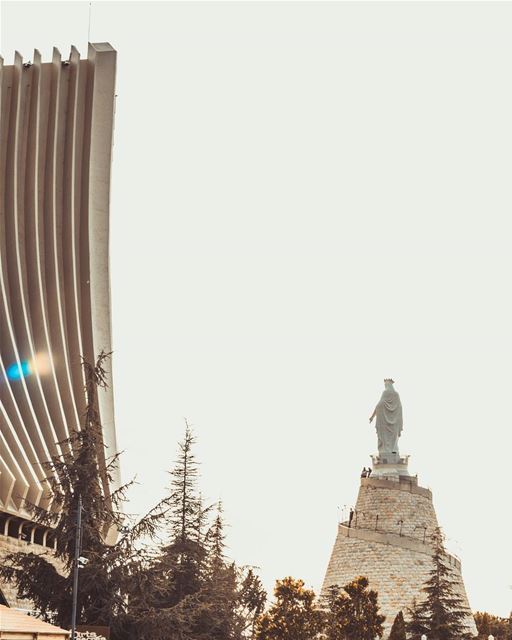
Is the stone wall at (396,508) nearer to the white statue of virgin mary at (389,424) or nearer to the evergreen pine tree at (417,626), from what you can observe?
the white statue of virgin mary at (389,424)

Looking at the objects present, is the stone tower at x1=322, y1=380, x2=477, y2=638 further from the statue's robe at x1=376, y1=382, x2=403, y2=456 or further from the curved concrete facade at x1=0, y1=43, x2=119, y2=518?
the curved concrete facade at x1=0, y1=43, x2=119, y2=518

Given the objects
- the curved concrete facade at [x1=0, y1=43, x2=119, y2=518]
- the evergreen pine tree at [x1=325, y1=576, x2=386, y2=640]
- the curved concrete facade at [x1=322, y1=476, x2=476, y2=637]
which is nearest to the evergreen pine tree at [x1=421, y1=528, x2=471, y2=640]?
the evergreen pine tree at [x1=325, y1=576, x2=386, y2=640]

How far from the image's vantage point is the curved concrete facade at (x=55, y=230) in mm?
32500

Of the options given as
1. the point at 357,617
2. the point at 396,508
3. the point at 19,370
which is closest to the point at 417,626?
the point at 357,617

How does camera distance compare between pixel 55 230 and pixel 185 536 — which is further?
pixel 55 230

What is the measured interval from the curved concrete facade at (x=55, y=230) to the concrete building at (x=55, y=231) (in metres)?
0.03

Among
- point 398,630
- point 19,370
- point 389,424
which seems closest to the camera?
point 19,370

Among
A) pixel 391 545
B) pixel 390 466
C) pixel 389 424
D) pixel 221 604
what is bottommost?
pixel 221 604

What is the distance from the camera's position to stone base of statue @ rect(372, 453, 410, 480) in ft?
134

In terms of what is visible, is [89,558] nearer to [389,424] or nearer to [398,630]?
[398,630]

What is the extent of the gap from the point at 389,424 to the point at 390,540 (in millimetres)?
4959

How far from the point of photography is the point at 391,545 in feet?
127

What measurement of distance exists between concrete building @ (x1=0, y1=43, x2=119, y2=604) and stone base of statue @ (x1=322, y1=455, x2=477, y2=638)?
10521 mm

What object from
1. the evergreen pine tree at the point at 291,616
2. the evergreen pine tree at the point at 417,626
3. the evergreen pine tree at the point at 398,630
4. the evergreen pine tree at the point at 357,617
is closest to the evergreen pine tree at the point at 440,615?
the evergreen pine tree at the point at 417,626
